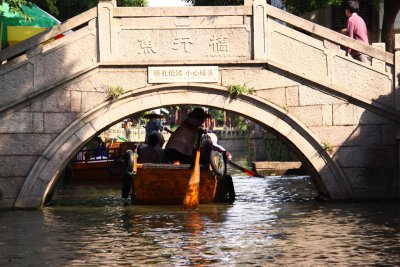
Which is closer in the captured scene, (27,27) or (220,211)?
(220,211)

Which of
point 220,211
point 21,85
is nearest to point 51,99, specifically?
point 21,85

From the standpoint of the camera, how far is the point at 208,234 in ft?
45.0

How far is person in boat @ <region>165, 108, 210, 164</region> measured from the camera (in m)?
18.5

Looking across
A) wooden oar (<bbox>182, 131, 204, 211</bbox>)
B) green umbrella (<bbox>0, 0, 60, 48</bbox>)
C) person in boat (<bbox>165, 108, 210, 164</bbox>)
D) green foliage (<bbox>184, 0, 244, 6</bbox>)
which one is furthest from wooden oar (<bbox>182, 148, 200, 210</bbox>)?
green foliage (<bbox>184, 0, 244, 6</bbox>)

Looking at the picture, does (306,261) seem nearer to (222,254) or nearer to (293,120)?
(222,254)

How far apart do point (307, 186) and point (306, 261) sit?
12.0m

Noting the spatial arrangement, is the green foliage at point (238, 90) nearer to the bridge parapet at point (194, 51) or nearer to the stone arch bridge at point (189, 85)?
the stone arch bridge at point (189, 85)

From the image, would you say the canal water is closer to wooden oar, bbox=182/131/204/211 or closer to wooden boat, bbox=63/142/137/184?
wooden oar, bbox=182/131/204/211

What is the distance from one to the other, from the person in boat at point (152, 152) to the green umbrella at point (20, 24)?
2819mm

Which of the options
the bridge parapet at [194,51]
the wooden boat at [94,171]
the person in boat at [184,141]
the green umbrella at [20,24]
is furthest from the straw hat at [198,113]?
the wooden boat at [94,171]

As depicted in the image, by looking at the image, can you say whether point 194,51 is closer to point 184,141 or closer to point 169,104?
point 169,104

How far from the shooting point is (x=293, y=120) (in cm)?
1744

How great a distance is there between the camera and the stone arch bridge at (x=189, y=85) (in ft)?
57.1

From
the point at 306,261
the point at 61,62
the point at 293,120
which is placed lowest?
the point at 306,261
